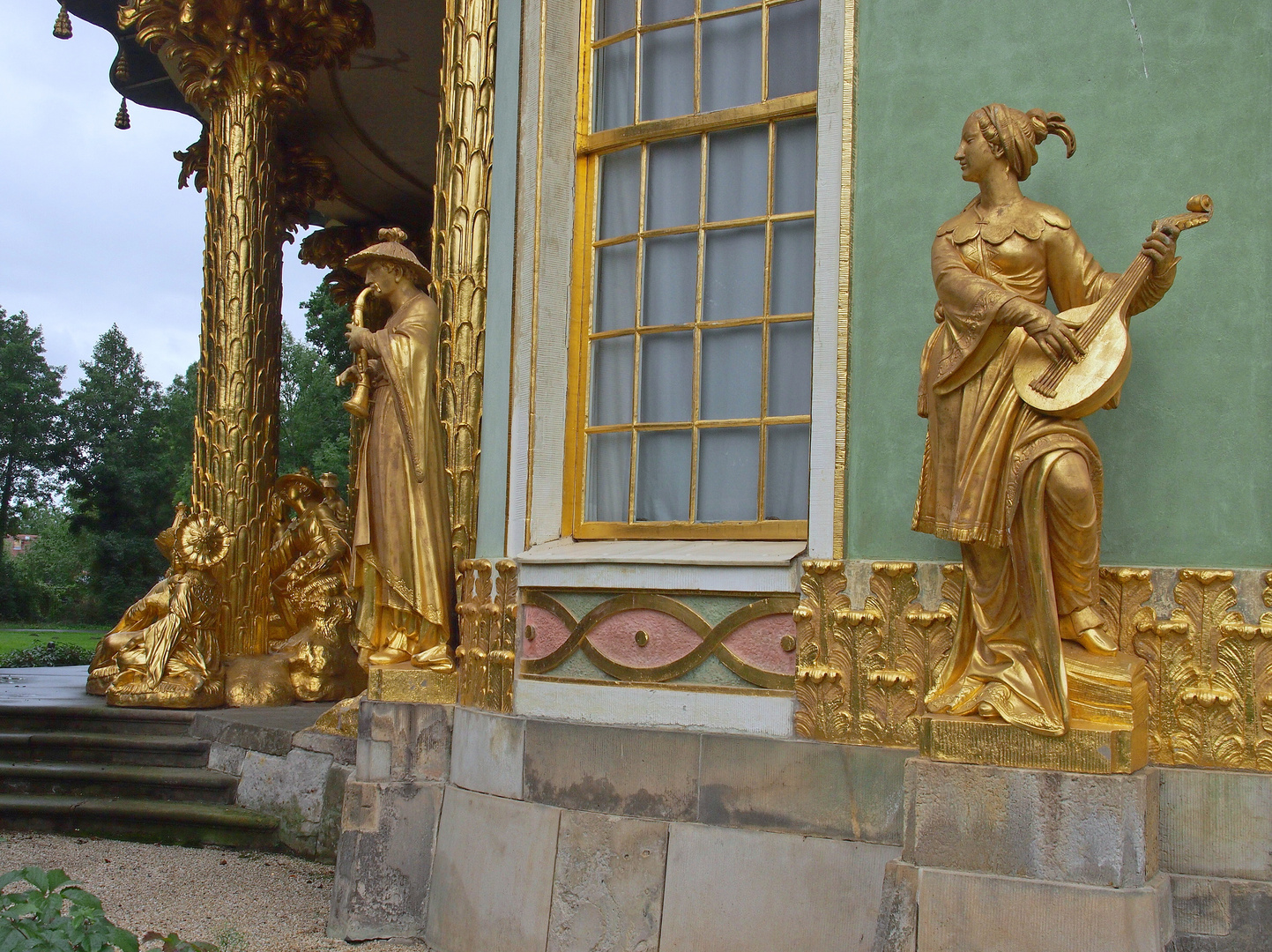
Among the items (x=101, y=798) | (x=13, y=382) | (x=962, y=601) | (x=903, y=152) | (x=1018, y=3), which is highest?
(x=13, y=382)

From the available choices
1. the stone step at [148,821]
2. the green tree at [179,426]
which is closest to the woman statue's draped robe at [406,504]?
the stone step at [148,821]

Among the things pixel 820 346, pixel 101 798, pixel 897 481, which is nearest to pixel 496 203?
pixel 820 346

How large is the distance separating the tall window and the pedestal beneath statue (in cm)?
118

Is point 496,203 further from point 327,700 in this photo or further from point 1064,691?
point 327,700

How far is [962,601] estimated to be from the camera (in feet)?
13.8

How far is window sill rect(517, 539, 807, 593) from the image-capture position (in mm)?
4703

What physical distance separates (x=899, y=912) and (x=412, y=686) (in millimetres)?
2734

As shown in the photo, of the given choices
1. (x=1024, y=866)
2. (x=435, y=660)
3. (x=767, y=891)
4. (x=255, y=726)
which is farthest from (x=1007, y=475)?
(x=255, y=726)

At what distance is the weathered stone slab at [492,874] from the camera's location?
499 cm

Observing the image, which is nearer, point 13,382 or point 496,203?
point 496,203

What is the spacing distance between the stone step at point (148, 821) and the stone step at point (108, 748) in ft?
1.31

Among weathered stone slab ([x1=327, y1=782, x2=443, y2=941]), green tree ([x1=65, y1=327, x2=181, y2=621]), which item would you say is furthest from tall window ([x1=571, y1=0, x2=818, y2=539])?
green tree ([x1=65, y1=327, x2=181, y2=621])

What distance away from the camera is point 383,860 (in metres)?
5.52

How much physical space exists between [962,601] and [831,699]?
633mm
